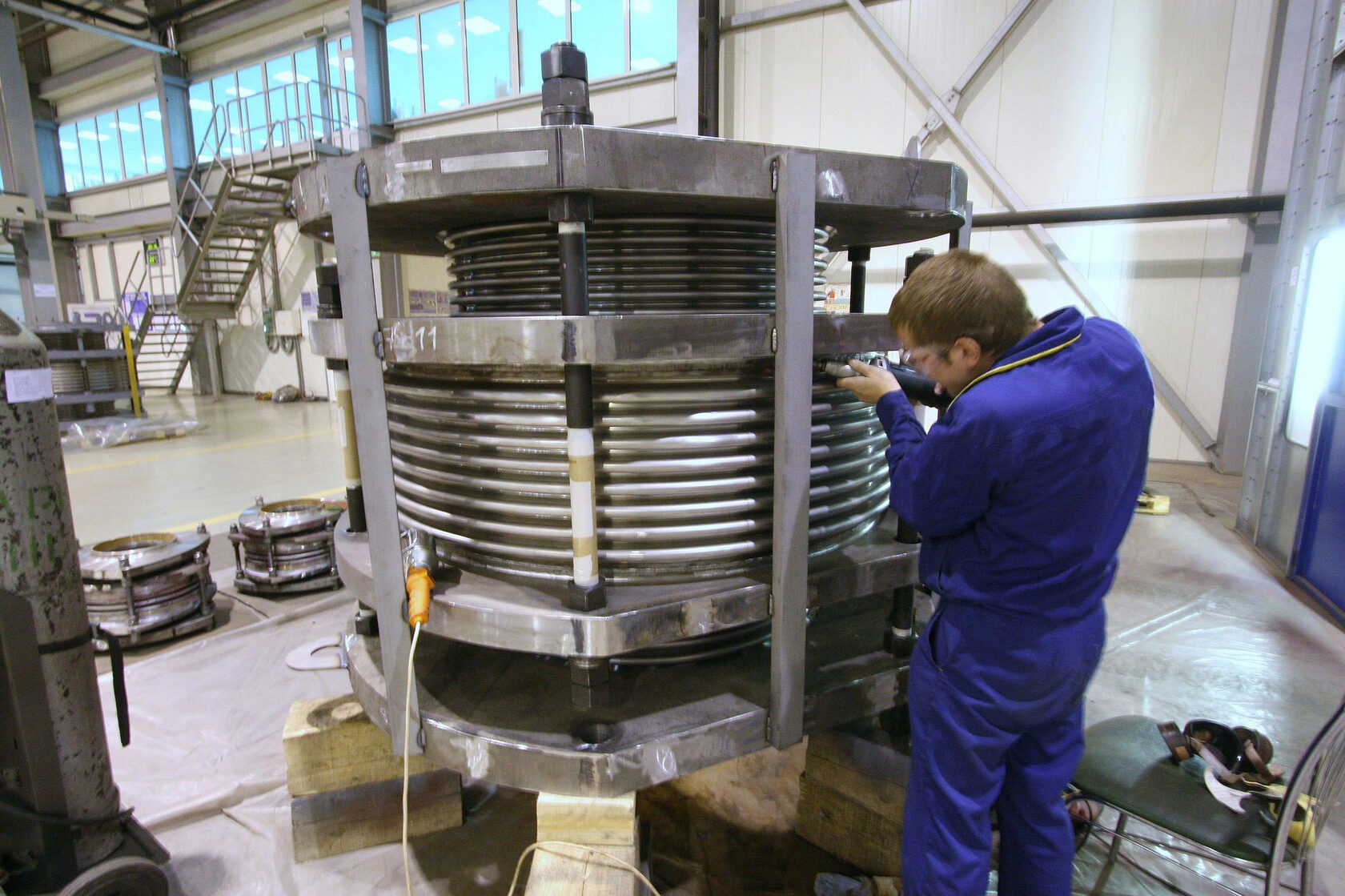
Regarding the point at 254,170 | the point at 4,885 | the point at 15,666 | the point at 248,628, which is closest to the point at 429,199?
the point at 15,666

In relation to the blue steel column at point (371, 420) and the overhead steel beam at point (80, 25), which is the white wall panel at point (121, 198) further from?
the blue steel column at point (371, 420)

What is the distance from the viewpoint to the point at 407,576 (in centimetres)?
146

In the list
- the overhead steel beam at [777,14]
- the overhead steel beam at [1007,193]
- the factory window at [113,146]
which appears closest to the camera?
the overhead steel beam at [1007,193]

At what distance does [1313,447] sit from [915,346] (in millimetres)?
4065

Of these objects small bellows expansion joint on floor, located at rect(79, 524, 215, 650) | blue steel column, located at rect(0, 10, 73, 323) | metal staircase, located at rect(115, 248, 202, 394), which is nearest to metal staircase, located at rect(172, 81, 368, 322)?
metal staircase, located at rect(115, 248, 202, 394)

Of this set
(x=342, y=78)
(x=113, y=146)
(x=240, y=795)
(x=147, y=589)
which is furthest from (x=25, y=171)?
(x=240, y=795)

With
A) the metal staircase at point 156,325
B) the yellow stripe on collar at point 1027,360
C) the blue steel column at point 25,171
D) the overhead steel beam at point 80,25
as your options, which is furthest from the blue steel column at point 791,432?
the metal staircase at point 156,325

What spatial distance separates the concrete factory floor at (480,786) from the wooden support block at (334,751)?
0.78ft

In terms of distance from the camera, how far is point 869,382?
1.49 meters

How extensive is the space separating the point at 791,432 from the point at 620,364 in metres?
0.38

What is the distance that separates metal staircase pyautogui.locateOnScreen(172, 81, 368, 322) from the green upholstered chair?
36.5 feet

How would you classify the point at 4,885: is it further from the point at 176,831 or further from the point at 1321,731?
the point at 1321,731

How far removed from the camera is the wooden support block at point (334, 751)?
6.17 feet

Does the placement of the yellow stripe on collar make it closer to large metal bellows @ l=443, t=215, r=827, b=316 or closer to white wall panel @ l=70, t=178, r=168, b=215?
large metal bellows @ l=443, t=215, r=827, b=316
